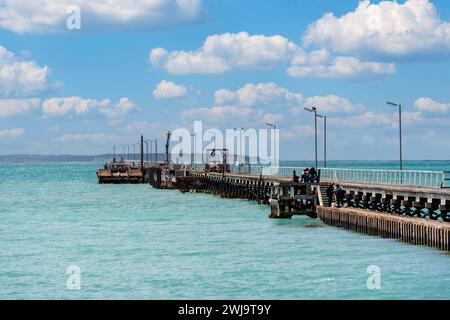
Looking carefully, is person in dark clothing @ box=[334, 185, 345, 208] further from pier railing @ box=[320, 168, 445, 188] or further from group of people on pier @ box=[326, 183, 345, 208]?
pier railing @ box=[320, 168, 445, 188]

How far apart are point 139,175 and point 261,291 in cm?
13204

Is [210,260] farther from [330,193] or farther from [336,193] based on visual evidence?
[330,193]

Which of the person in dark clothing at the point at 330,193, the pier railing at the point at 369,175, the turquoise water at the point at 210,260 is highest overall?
the pier railing at the point at 369,175

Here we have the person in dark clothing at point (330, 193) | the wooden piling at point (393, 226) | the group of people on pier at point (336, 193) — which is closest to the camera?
the wooden piling at point (393, 226)

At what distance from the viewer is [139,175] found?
164625 mm

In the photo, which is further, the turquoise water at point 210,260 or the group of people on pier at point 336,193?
the group of people on pier at point 336,193

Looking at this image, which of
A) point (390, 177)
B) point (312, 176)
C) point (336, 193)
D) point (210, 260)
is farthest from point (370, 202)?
point (210, 260)

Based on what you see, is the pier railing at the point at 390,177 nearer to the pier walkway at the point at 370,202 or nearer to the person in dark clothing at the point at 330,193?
the pier walkway at the point at 370,202

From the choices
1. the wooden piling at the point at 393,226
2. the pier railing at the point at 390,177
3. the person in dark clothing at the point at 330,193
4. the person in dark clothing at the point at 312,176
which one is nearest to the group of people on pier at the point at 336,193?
the person in dark clothing at the point at 330,193

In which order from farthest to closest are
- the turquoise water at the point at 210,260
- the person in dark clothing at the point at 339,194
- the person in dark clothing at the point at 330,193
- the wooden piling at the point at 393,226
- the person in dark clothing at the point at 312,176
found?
1. the person in dark clothing at the point at 312,176
2. the person in dark clothing at the point at 330,193
3. the person in dark clothing at the point at 339,194
4. the wooden piling at the point at 393,226
5. the turquoise water at the point at 210,260

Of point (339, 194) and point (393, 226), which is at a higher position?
point (339, 194)

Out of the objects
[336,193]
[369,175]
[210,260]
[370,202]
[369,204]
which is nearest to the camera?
[210,260]

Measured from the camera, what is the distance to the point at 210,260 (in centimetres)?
4272

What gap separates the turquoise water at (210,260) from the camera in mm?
34281
